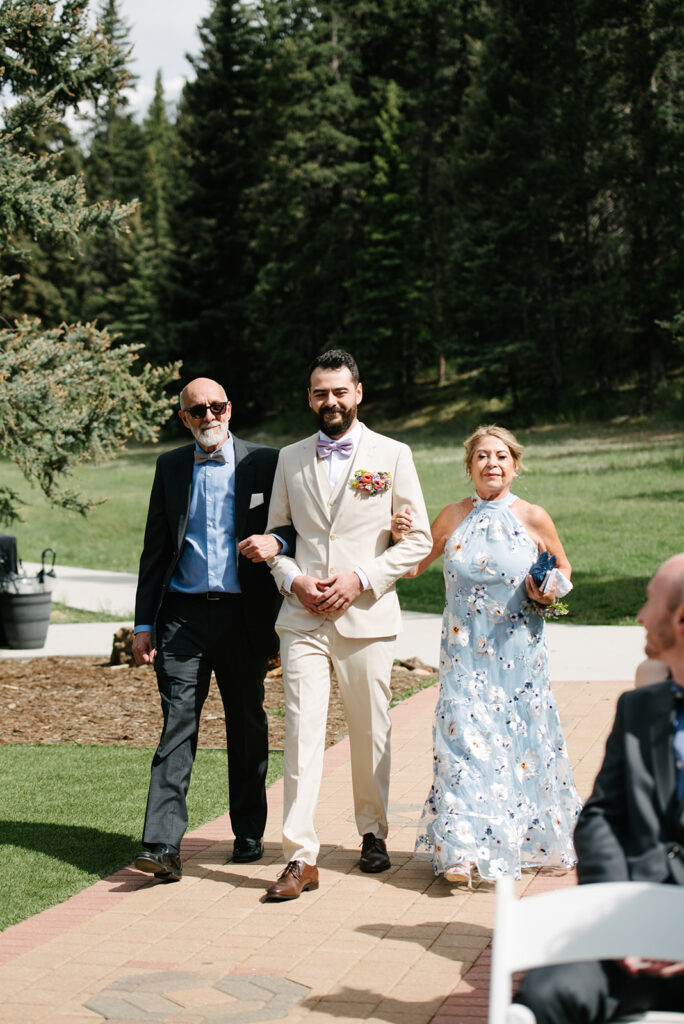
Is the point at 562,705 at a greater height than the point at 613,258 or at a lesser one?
lesser

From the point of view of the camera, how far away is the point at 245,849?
5879 millimetres

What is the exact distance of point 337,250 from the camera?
5709 centimetres

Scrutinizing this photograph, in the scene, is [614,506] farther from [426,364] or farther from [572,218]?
[426,364]

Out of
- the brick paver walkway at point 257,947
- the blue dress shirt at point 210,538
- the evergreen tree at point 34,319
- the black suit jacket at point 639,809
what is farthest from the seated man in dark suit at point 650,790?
the evergreen tree at point 34,319

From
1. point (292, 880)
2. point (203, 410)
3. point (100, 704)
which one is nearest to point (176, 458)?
point (203, 410)

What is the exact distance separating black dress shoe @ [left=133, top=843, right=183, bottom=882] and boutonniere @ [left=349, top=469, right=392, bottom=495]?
1.79 meters

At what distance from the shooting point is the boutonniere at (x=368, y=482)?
18.0 feet

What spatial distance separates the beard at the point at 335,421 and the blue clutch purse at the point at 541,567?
1040 mm

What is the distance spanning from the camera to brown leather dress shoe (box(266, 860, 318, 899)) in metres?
5.20

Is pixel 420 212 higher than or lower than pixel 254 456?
higher

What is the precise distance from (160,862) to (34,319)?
9.13m

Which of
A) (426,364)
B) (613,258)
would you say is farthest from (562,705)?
(426,364)

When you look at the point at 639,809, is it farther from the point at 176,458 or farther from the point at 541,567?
the point at 176,458

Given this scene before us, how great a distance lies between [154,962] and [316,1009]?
2.59 ft
